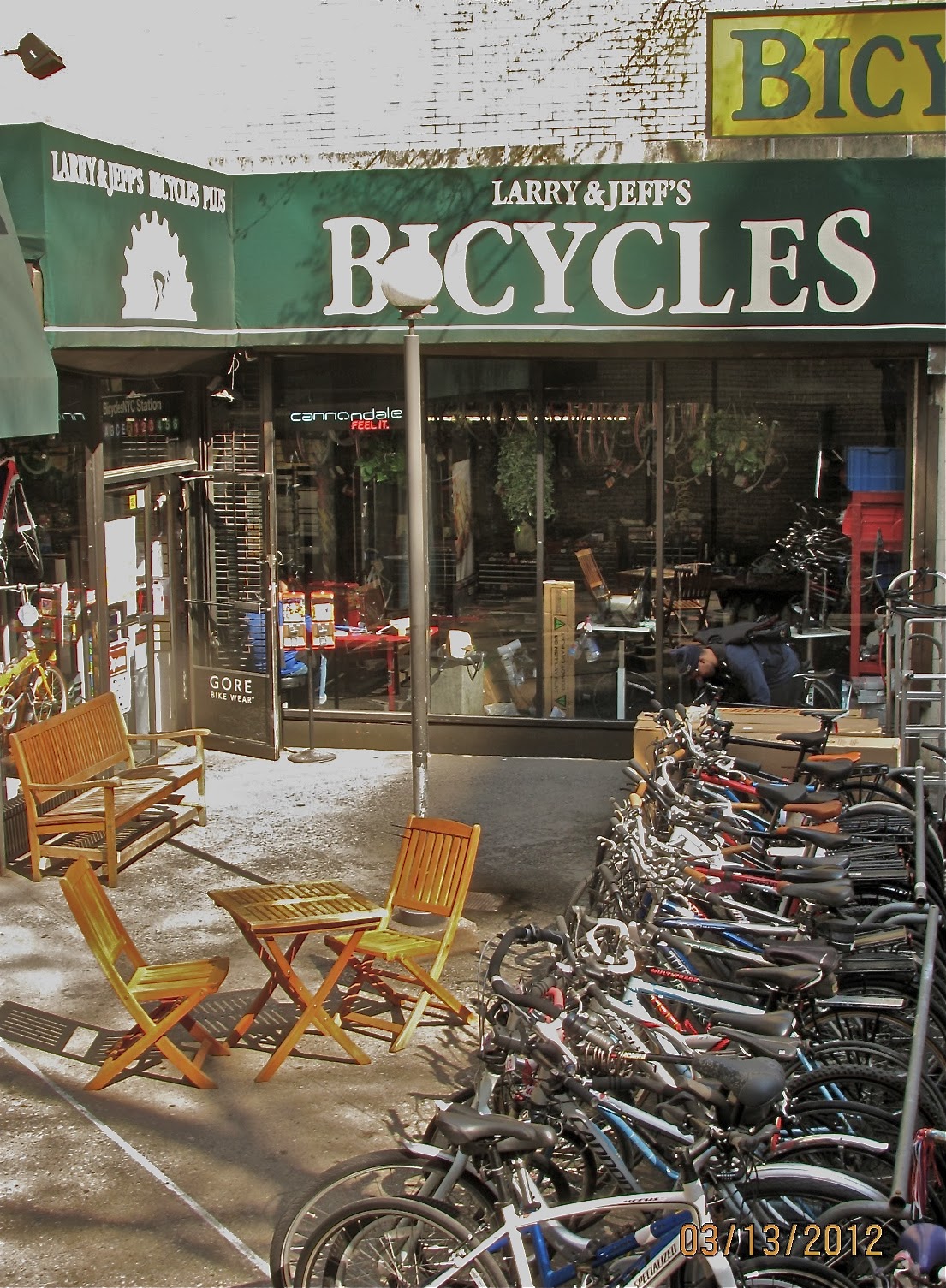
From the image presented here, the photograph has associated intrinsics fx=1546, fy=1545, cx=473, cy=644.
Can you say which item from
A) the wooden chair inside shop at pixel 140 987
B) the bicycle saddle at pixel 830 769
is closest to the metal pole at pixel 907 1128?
the wooden chair inside shop at pixel 140 987

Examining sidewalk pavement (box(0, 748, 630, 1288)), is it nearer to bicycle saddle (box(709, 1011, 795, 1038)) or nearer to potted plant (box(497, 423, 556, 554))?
bicycle saddle (box(709, 1011, 795, 1038))

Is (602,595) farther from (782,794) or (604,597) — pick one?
(782,794)

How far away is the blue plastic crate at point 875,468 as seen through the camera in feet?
37.9

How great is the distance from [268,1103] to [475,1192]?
2476 mm

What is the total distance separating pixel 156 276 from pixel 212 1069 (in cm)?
575

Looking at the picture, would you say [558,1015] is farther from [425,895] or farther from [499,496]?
[499,496]

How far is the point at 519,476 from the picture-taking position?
1210 centimetres

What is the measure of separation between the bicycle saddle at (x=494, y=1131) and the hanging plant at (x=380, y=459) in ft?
28.3

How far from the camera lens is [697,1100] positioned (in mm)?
4008

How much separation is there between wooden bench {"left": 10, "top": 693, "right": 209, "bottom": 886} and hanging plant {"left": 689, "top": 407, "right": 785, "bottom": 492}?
4.34 m

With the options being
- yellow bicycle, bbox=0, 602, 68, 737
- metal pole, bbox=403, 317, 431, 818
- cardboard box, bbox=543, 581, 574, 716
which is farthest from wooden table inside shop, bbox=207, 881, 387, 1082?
cardboard box, bbox=543, 581, 574, 716

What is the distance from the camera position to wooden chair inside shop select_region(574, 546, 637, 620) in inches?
476

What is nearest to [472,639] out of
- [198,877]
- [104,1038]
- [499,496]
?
[499,496]

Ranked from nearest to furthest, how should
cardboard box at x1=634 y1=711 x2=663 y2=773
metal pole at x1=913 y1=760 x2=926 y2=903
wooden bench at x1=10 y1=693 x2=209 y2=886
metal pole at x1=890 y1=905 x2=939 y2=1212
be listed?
1. metal pole at x1=890 y1=905 x2=939 y2=1212
2. metal pole at x1=913 y1=760 x2=926 y2=903
3. wooden bench at x1=10 y1=693 x2=209 y2=886
4. cardboard box at x1=634 y1=711 x2=663 y2=773
